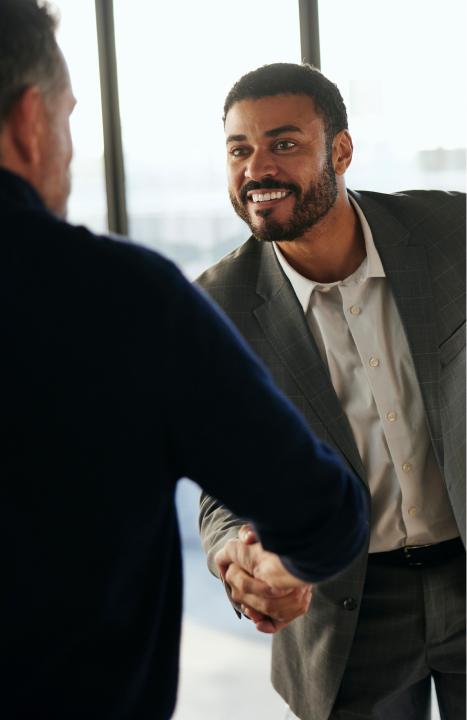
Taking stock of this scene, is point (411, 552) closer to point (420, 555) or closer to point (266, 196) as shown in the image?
point (420, 555)

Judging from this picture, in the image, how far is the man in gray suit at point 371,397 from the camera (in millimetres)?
1817

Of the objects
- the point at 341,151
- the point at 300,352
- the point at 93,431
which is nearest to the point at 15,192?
the point at 93,431

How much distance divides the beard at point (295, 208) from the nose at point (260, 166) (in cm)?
1

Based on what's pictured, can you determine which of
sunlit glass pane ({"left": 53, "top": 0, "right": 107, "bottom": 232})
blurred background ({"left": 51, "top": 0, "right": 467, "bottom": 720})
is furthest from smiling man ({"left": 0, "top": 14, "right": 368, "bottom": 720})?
sunlit glass pane ({"left": 53, "top": 0, "right": 107, "bottom": 232})

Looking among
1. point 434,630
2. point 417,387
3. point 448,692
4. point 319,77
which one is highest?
point 319,77

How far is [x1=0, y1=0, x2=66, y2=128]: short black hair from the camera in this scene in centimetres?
95

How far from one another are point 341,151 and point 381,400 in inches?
26.0

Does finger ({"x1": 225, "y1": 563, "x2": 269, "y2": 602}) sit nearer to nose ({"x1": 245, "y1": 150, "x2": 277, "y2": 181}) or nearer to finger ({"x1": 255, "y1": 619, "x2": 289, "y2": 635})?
finger ({"x1": 255, "y1": 619, "x2": 289, "y2": 635})

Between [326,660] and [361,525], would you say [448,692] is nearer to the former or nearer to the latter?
[326,660]

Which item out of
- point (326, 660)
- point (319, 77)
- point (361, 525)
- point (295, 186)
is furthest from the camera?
point (319, 77)

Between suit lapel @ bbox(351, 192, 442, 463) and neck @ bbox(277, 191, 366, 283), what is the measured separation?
2.1 inches

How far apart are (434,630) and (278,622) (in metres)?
0.43

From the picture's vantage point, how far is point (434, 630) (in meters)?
1.84

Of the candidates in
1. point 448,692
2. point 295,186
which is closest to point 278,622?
point 448,692
